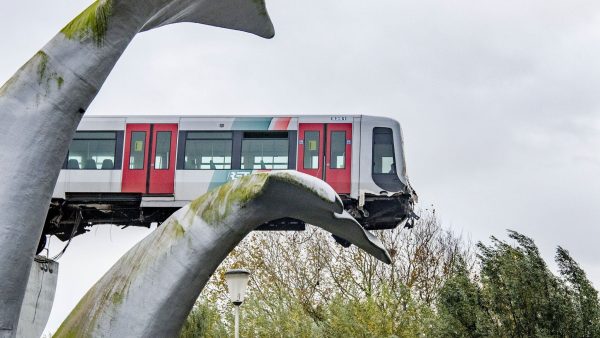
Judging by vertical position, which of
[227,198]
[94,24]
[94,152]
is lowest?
[227,198]

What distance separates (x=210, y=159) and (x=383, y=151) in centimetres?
414

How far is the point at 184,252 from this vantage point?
6.45 metres

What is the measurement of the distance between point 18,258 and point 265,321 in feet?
75.4

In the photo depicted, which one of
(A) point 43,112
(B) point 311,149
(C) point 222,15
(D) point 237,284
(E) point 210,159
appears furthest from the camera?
(E) point 210,159

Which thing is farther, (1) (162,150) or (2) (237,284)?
(1) (162,150)

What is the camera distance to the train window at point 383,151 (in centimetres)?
2330

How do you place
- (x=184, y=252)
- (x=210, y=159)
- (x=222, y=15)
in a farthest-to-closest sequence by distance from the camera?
(x=210, y=159), (x=222, y=15), (x=184, y=252)

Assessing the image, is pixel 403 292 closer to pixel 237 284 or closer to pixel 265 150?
pixel 265 150

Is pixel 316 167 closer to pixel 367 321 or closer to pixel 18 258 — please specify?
pixel 367 321

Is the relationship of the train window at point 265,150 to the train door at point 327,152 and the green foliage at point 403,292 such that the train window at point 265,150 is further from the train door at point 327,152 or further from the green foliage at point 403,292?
the green foliage at point 403,292

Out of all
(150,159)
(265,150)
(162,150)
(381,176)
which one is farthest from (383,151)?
(150,159)

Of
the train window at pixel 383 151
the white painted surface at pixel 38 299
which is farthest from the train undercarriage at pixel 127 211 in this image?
the white painted surface at pixel 38 299

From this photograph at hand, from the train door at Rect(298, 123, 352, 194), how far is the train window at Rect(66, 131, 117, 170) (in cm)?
454

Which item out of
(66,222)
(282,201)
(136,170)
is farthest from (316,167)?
(282,201)
